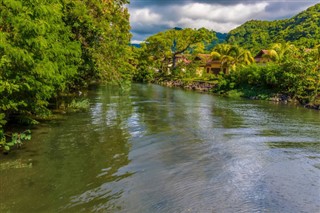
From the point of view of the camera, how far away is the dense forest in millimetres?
9430

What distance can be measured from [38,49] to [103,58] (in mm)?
9196

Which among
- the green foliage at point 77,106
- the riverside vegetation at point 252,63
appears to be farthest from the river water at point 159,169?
the riverside vegetation at point 252,63

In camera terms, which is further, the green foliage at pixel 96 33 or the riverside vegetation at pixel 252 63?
the riverside vegetation at pixel 252 63

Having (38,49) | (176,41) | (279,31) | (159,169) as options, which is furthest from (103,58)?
(279,31)

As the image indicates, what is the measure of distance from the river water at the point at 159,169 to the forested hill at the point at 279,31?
58753 mm

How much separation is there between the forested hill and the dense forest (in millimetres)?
57181

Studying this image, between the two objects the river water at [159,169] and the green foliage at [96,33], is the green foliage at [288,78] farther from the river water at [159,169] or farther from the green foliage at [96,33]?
the green foliage at [96,33]

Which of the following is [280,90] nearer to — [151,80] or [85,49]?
[85,49]

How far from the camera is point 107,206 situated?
770cm

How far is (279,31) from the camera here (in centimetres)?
9206

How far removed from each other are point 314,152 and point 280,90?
86.6 feet

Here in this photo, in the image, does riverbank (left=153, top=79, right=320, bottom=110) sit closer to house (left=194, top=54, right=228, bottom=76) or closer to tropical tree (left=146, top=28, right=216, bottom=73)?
tropical tree (left=146, top=28, right=216, bottom=73)

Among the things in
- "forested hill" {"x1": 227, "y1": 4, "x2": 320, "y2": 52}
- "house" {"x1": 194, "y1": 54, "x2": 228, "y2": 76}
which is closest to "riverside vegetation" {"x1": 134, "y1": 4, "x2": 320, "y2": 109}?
"forested hill" {"x1": 227, "y1": 4, "x2": 320, "y2": 52}

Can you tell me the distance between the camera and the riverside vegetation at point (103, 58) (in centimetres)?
994
